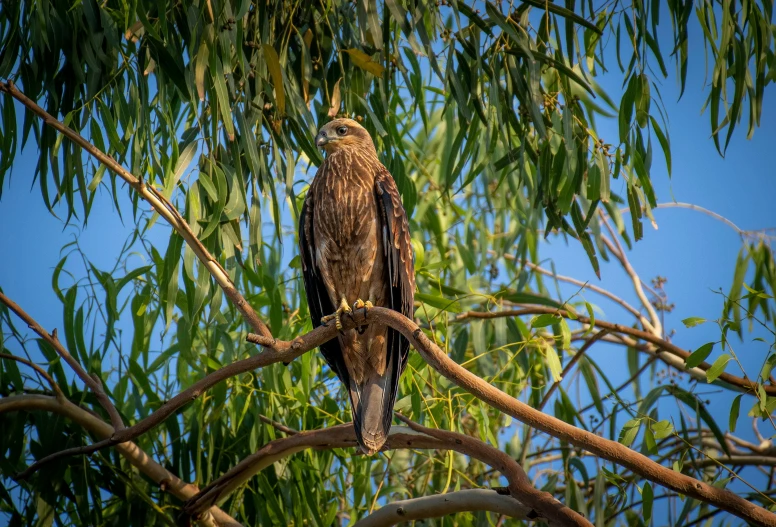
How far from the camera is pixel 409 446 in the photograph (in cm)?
285

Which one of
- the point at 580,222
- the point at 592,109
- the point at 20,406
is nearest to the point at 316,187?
the point at 580,222

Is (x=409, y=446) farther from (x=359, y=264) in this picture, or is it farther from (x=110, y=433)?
(x=110, y=433)

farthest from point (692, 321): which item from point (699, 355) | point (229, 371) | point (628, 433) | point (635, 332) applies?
point (229, 371)

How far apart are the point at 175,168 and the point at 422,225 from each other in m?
2.18

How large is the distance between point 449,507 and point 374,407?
1.62 feet

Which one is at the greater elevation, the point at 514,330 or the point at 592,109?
the point at 592,109

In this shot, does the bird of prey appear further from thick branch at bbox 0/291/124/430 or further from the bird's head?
thick branch at bbox 0/291/124/430

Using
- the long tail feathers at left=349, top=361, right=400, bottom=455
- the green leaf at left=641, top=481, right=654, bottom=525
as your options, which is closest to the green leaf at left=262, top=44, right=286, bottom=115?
the long tail feathers at left=349, top=361, right=400, bottom=455

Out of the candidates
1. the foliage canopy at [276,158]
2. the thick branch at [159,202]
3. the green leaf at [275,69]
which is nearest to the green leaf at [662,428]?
the foliage canopy at [276,158]

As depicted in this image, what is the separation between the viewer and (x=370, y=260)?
10.9 feet

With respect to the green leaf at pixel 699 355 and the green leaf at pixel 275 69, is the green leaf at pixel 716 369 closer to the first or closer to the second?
the green leaf at pixel 699 355

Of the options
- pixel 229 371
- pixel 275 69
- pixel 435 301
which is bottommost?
pixel 229 371

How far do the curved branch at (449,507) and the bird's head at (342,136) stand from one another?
1584mm

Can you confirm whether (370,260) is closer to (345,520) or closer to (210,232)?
(210,232)
